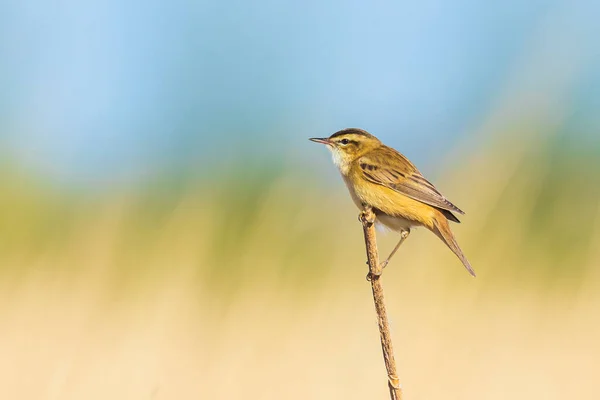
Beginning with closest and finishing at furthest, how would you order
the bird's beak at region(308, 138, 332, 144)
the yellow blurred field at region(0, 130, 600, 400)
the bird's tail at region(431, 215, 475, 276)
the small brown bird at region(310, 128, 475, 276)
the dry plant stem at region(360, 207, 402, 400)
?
the dry plant stem at region(360, 207, 402, 400), the bird's tail at region(431, 215, 475, 276), the small brown bird at region(310, 128, 475, 276), the bird's beak at region(308, 138, 332, 144), the yellow blurred field at region(0, 130, 600, 400)

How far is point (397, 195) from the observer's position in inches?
159

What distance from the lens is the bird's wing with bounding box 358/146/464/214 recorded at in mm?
4012

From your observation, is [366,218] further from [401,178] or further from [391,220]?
[401,178]

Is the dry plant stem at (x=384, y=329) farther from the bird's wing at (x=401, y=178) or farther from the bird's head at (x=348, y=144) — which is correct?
the bird's head at (x=348, y=144)

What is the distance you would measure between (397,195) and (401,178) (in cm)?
15

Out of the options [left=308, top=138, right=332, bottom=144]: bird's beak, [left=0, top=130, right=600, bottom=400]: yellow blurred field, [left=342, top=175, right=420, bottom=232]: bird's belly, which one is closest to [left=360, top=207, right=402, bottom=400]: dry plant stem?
[left=342, top=175, right=420, bottom=232]: bird's belly

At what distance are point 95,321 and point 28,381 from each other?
1.97 feet

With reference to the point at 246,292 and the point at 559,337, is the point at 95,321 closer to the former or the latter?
the point at 246,292

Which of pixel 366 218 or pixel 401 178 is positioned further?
pixel 401 178

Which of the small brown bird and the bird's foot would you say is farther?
the small brown bird

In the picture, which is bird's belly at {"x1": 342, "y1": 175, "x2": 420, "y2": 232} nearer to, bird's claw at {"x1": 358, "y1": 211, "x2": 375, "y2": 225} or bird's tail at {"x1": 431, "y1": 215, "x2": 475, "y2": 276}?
bird's tail at {"x1": 431, "y1": 215, "x2": 475, "y2": 276}

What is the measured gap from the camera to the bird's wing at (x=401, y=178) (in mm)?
4012

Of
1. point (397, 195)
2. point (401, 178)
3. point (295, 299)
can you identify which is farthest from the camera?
point (295, 299)

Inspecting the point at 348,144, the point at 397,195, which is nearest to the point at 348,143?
the point at 348,144
